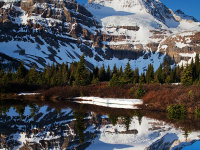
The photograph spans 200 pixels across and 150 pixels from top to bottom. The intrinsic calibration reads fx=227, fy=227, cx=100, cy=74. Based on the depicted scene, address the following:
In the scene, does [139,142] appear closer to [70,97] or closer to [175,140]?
[175,140]

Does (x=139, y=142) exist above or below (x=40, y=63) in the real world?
below

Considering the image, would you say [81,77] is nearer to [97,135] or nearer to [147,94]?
[147,94]

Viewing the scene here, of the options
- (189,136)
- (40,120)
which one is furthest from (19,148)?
(189,136)

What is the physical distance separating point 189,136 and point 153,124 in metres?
3.96

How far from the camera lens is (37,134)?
42.9 ft

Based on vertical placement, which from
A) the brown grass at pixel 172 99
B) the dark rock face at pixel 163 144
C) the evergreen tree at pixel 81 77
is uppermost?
the evergreen tree at pixel 81 77

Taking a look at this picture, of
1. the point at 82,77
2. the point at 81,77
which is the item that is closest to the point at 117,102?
the point at 81,77

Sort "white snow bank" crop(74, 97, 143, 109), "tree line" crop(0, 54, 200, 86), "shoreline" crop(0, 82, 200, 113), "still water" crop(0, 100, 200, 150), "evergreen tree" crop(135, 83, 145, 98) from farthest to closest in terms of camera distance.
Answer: "tree line" crop(0, 54, 200, 86)
"evergreen tree" crop(135, 83, 145, 98)
"white snow bank" crop(74, 97, 143, 109)
"shoreline" crop(0, 82, 200, 113)
"still water" crop(0, 100, 200, 150)

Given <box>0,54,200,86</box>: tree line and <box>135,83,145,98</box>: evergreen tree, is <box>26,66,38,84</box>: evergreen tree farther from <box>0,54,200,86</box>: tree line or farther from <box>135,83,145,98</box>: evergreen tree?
<box>135,83,145,98</box>: evergreen tree

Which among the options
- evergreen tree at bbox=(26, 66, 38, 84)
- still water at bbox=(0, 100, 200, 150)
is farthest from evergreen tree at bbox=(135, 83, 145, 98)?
→ evergreen tree at bbox=(26, 66, 38, 84)

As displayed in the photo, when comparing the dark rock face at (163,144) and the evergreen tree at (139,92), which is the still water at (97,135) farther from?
the evergreen tree at (139,92)

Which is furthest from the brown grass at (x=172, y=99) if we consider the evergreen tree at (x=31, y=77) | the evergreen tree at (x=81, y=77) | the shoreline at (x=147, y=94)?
the evergreen tree at (x=31, y=77)

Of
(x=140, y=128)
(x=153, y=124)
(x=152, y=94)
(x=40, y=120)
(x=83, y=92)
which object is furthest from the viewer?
(x=83, y=92)

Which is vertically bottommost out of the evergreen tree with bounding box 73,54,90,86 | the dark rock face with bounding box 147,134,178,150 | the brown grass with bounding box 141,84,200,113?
the dark rock face with bounding box 147,134,178,150
